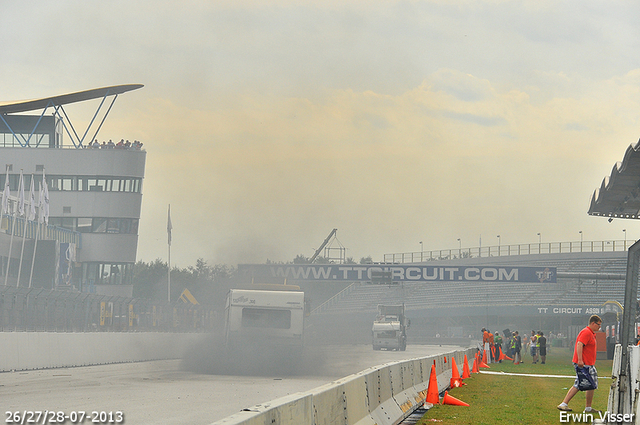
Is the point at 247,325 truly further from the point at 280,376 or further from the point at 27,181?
the point at 27,181

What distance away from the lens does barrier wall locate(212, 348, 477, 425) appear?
20.2 ft

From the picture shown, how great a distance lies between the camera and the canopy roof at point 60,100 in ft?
223

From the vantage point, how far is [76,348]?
88.2ft

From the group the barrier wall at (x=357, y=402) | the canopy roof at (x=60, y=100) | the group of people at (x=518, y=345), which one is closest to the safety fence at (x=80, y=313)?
the barrier wall at (x=357, y=402)

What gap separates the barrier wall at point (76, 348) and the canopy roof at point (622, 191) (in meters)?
15.8

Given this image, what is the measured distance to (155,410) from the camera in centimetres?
1359

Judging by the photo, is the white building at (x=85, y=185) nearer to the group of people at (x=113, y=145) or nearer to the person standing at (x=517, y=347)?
the group of people at (x=113, y=145)

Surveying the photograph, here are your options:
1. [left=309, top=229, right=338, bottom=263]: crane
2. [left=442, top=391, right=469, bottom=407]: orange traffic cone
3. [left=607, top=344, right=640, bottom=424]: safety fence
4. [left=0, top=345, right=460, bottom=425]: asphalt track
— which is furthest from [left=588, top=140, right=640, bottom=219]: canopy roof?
[left=309, top=229, right=338, bottom=263]: crane

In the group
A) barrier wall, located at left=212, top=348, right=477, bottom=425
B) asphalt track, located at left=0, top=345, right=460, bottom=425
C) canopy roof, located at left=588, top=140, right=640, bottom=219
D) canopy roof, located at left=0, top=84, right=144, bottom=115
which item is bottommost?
asphalt track, located at left=0, top=345, right=460, bottom=425

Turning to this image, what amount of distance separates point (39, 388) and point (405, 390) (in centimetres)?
774

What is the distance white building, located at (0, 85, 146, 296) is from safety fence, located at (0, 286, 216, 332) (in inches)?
1126

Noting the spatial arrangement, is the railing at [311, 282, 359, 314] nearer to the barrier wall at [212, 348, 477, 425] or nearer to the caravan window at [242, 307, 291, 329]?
the caravan window at [242, 307, 291, 329]

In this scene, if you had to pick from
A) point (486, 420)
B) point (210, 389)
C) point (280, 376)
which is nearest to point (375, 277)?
point (280, 376)

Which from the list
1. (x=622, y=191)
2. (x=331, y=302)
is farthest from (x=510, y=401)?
(x=331, y=302)
